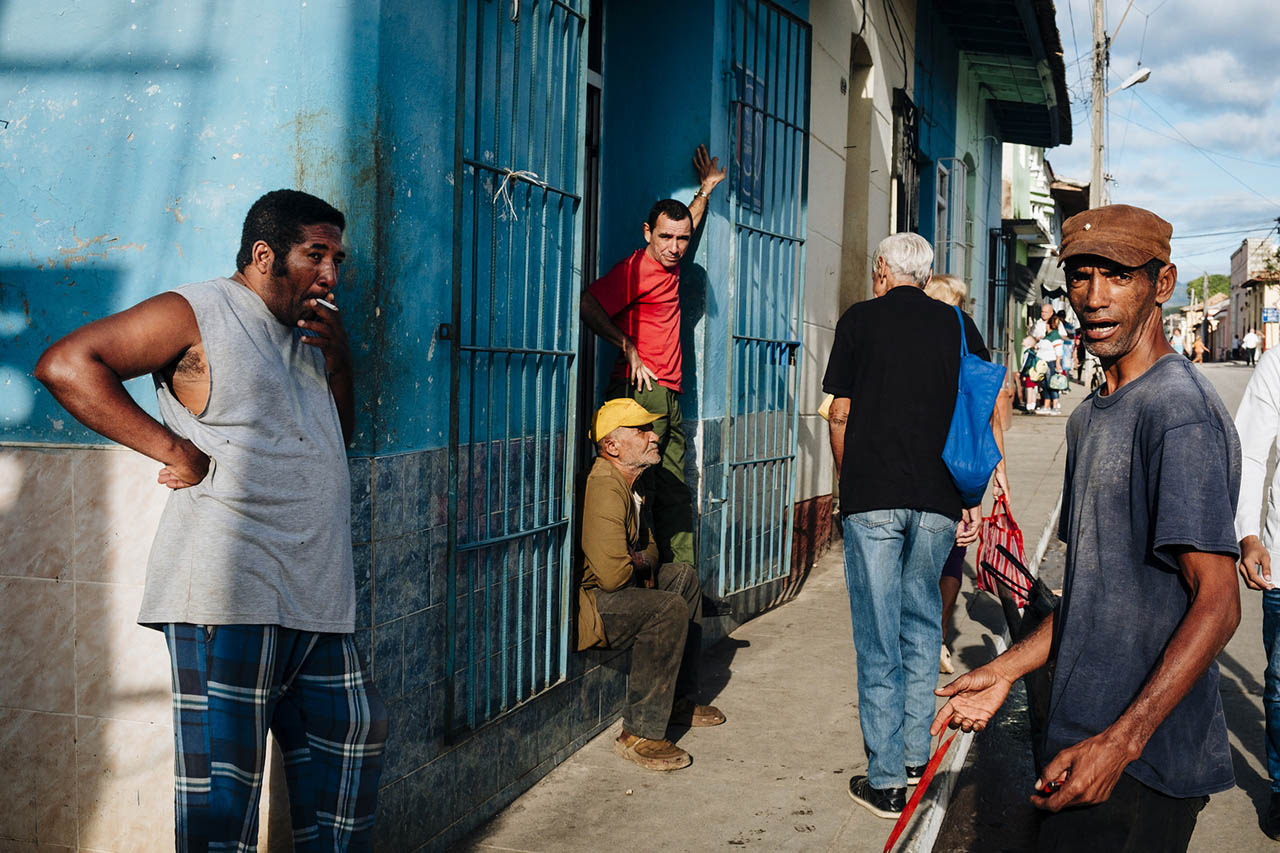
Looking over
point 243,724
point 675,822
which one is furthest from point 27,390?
point 675,822

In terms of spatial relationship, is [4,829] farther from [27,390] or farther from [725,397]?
[725,397]

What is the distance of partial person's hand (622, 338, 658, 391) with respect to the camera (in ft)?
17.1

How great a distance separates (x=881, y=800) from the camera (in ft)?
13.6

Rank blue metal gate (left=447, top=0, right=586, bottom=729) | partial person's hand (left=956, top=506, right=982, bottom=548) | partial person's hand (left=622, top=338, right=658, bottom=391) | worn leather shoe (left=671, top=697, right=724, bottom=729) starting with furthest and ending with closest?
1. partial person's hand (left=622, top=338, right=658, bottom=391)
2. worn leather shoe (left=671, top=697, right=724, bottom=729)
3. partial person's hand (left=956, top=506, right=982, bottom=548)
4. blue metal gate (left=447, top=0, right=586, bottom=729)

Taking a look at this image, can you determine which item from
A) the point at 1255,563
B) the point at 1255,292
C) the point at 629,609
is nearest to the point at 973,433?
the point at 1255,563

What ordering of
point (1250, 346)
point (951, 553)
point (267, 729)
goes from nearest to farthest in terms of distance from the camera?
point (267, 729), point (951, 553), point (1250, 346)

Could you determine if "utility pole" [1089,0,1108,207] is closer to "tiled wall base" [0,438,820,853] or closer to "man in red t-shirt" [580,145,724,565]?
"man in red t-shirt" [580,145,724,565]

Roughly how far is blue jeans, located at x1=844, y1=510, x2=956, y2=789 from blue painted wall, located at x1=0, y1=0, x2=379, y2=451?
73.4 inches

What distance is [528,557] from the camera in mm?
4270

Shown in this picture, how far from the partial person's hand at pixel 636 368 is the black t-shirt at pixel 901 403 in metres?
1.18

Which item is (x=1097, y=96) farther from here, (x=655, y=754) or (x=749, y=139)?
(x=655, y=754)

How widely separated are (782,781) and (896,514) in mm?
1161

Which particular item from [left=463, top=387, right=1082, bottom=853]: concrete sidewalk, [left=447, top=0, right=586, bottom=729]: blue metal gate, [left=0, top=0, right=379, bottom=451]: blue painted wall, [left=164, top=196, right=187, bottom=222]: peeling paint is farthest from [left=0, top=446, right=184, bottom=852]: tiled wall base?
[left=463, top=387, right=1082, bottom=853]: concrete sidewalk

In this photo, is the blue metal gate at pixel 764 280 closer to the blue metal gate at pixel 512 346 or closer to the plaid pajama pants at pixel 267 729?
the blue metal gate at pixel 512 346
